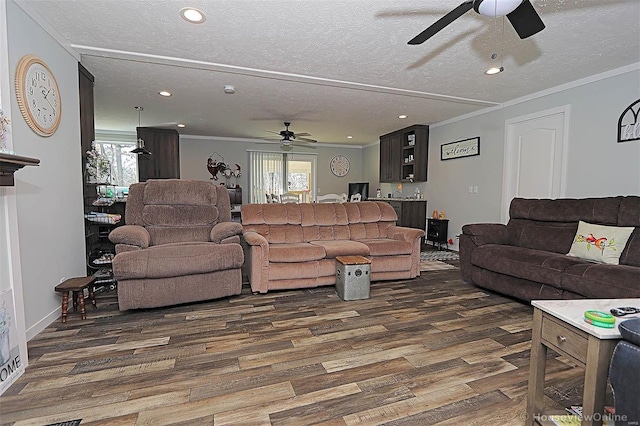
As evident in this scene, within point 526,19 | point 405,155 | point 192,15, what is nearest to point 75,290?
point 192,15

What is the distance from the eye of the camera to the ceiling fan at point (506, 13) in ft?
5.22

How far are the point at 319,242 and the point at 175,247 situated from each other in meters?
1.66

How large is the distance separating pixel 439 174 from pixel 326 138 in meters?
3.20

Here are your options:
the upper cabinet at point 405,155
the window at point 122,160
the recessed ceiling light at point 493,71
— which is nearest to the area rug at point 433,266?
the upper cabinet at point 405,155

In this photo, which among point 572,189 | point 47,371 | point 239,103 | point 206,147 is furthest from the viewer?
point 206,147

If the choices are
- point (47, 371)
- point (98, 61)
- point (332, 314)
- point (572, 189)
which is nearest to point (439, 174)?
point (572, 189)

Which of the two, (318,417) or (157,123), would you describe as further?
(157,123)

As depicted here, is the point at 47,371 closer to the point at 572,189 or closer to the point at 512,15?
the point at 512,15

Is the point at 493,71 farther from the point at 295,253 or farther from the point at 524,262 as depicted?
the point at 295,253

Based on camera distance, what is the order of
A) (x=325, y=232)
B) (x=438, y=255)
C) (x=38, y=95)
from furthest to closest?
1. (x=438, y=255)
2. (x=325, y=232)
3. (x=38, y=95)

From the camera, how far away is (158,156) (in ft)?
21.5

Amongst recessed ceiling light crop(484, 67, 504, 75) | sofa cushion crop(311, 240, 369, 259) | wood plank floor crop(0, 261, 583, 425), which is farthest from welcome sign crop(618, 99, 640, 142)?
sofa cushion crop(311, 240, 369, 259)

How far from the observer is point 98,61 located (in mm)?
3227

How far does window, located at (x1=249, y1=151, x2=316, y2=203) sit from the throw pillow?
5645mm
